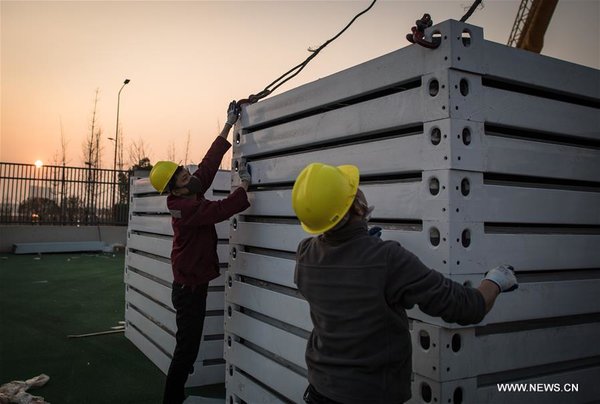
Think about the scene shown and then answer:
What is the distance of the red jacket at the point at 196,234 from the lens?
3.91 m

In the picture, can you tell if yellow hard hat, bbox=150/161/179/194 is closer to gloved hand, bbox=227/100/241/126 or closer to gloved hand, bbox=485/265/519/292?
gloved hand, bbox=227/100/241/126

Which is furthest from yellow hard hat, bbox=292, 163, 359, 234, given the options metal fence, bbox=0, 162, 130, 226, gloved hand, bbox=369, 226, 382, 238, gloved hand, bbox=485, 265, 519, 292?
metal fence, bbox=0, 162, 130, 226

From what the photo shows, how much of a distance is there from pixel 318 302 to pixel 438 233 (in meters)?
0.61

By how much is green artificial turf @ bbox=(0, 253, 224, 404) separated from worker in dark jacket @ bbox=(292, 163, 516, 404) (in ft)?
9.63

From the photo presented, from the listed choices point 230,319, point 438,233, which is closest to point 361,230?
point 438,233

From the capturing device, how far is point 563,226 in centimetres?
257

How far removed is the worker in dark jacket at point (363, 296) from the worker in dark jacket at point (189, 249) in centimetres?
189

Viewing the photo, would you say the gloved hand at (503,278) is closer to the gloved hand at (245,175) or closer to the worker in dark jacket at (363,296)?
the worker in dark jacket at (363,296)

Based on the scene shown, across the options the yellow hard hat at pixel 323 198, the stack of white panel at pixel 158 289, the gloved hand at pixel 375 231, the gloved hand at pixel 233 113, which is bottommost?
the stack of white panel at pixel 158 289

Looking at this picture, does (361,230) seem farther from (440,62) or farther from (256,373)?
(256,373)

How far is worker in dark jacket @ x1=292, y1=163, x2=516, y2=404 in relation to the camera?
186cm

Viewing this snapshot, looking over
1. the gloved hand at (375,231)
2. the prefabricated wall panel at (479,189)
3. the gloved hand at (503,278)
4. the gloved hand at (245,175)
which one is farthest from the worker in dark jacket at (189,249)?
the gloved hand at (503,278)

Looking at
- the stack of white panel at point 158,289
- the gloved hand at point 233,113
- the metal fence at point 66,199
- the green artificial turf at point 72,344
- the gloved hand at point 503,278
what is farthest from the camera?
→ the metal fence at point 66,199

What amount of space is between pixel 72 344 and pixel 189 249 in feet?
9.40
